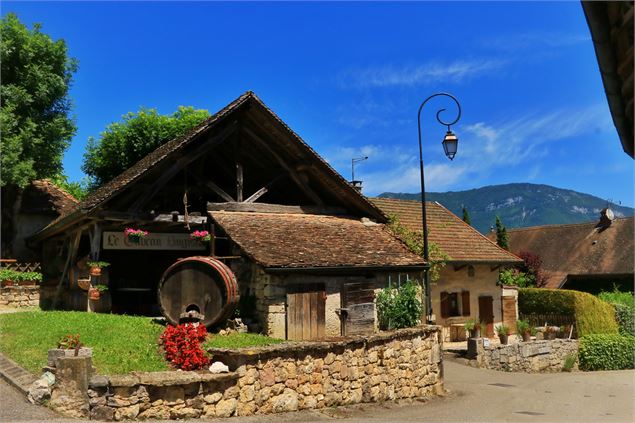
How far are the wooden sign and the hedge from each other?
51.7 ft

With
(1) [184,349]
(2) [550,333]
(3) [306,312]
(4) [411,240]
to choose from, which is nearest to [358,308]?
(3) [306,312]

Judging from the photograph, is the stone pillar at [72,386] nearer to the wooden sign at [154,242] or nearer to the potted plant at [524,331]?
the wooden sign at [154,242]

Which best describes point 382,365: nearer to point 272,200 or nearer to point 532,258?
point 272,200

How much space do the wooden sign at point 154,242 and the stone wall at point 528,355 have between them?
32.7ft

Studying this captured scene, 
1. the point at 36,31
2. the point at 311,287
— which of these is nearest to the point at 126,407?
the point at 311,287

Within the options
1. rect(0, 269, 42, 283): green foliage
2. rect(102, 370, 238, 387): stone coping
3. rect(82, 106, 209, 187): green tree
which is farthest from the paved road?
rect(82, 106, 209, 187): green tree

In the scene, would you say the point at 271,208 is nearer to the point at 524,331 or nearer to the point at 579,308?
the point at 524,331

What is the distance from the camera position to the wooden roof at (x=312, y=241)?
1268cm

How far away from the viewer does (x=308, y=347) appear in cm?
1039

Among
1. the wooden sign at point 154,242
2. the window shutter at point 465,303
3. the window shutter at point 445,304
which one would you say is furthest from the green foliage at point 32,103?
the window shutter at point 465,303

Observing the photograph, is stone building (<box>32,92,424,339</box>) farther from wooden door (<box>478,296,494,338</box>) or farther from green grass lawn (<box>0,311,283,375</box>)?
wooden door (<box>478,296,494,338</box>)

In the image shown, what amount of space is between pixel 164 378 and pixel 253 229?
19.9ft

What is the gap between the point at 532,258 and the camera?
29844 millimetres

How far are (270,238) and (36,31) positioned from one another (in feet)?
45.1
